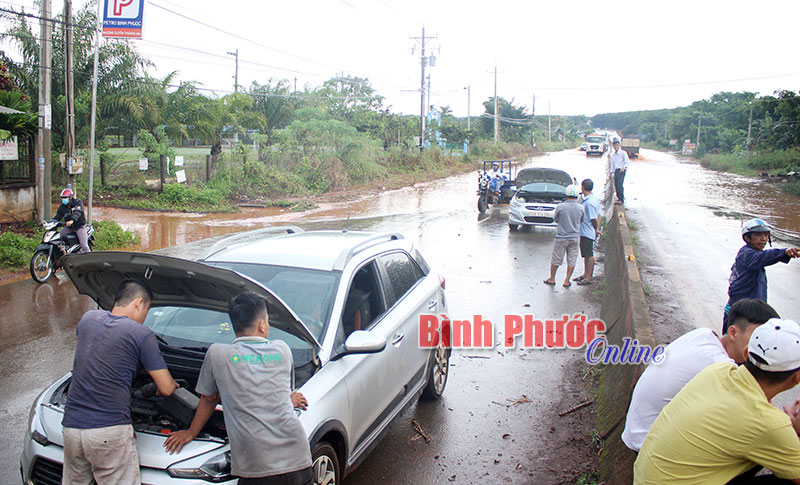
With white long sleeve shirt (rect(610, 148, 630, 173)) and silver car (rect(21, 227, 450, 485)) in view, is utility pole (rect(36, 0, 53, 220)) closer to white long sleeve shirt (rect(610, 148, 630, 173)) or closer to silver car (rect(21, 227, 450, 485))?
silver car (rect(21, 227, 450, 485))

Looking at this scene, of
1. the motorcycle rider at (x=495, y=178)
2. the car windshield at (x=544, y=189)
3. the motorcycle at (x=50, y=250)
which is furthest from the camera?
the motorcycle rider at (x=495, y=178)

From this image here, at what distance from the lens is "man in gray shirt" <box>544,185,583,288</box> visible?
10312 mm

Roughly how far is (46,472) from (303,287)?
184cm

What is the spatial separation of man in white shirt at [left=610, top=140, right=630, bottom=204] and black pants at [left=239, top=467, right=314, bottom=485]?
51.7 ft

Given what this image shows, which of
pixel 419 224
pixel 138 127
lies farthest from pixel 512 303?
pixel 138 127

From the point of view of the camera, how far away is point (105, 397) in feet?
9.95

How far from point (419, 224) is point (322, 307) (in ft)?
44.9

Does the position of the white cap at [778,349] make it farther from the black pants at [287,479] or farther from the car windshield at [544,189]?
the car windshield at [544,189]

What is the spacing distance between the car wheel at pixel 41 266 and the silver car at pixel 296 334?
6.99 m

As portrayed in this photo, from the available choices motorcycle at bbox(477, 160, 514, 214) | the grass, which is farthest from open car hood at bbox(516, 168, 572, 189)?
the grass

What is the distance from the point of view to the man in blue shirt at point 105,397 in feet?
9.70

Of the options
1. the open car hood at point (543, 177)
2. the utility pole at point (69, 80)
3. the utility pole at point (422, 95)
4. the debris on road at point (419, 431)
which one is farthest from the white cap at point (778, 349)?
the utility pole at point (422, 95)

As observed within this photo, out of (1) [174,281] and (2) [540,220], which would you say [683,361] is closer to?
(1) [174,281]

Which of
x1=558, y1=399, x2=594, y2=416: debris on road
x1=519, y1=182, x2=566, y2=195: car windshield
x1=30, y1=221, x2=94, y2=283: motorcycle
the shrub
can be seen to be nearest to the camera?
x1=558, y1=399, x2=594, y2=416: debris on road
